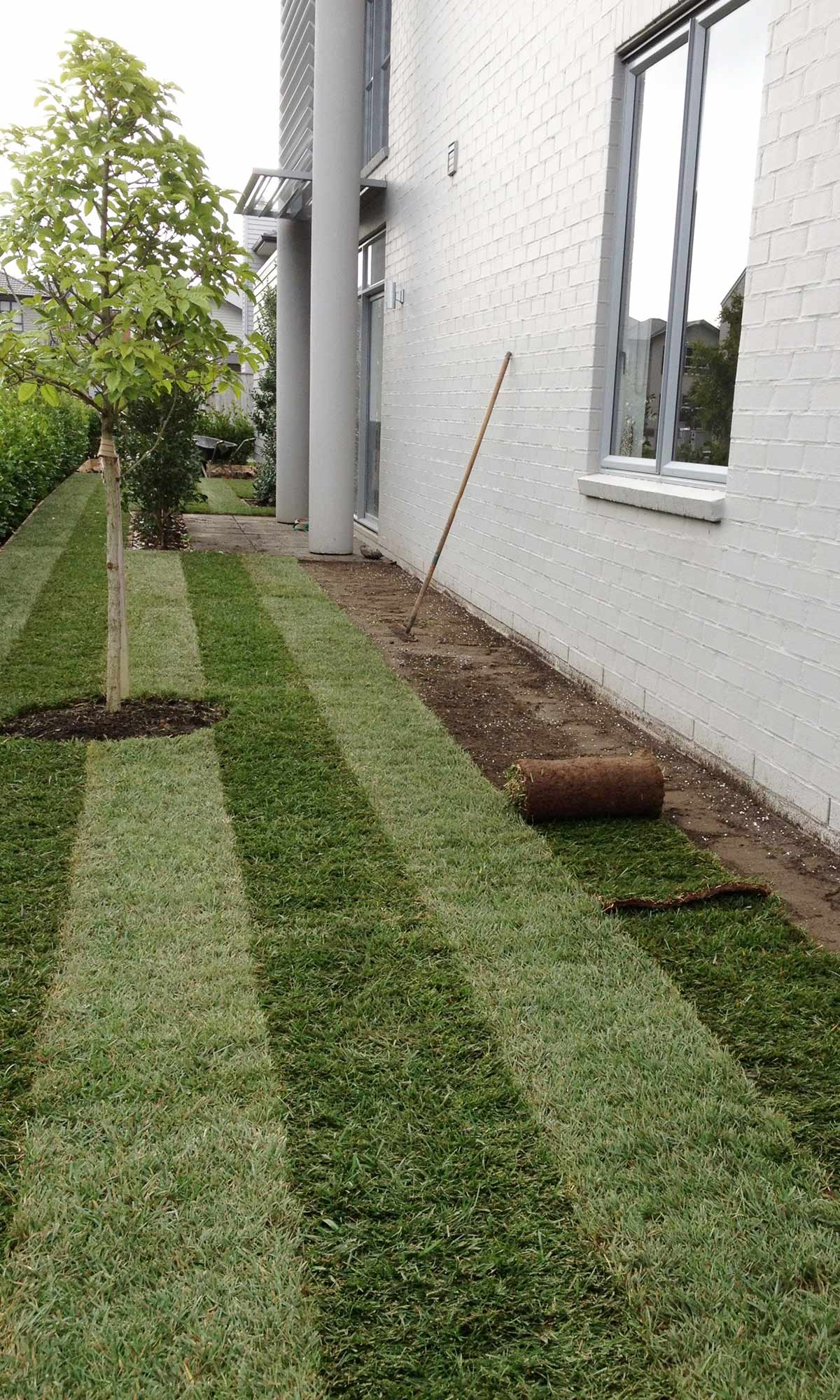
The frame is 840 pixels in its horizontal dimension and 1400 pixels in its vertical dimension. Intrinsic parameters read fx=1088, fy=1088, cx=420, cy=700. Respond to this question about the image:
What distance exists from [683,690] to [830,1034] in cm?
239

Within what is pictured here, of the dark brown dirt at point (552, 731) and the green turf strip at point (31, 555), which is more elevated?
the green turf strip at point (31, 555)

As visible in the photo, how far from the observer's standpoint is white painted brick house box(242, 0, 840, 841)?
391 centimetres

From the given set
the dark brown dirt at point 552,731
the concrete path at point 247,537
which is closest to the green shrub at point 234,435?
the concrete path at point 247,537

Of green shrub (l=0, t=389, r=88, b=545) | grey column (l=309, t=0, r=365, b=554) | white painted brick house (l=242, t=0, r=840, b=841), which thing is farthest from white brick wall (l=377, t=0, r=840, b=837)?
green shrub (l=0, t=389, r=88, b=545)

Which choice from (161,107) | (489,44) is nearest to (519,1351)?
(161,107)

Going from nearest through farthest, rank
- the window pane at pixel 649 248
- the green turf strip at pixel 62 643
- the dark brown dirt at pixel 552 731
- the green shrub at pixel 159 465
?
1. the dark brown dirt at pixel 552 731
2. the window pane at pixel 649 248
3. the green turf strip at pixel 62 643
4. the green shrub at pixel 159 465

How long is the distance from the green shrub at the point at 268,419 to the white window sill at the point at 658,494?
32.9 feet

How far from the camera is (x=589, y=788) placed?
4.03 meters

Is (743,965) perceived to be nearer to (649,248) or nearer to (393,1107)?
(393,1107)

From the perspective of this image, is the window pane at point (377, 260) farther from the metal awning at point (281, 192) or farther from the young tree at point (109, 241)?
the young tree at point (109, 241)

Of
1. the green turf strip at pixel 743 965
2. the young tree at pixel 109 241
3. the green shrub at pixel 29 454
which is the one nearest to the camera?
the green turf strip at pixel 743 965

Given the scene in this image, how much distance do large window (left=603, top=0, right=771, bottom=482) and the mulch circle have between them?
2.51 meters

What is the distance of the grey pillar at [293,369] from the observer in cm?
1292

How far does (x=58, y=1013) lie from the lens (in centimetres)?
268
